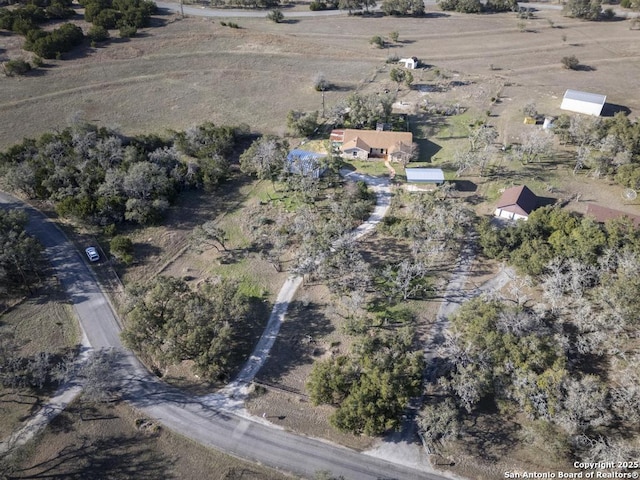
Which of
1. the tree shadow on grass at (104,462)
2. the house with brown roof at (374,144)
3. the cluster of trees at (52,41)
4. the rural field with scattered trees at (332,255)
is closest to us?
the tree shadow on grass at (104,462)

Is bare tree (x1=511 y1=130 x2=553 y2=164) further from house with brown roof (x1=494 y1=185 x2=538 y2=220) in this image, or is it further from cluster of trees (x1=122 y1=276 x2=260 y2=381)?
cluster of trees (x1=122 y1=276 x2=260 y2=381)

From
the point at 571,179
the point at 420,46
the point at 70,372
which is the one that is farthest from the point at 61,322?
the point at 420,46

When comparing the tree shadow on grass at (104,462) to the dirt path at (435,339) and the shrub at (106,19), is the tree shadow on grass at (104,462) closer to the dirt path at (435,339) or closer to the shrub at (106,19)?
the dirt path at (435,339)

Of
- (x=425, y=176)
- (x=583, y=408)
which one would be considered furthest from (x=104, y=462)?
(x=425, y=176)

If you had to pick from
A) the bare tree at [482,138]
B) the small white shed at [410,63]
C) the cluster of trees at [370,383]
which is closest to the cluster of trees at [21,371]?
the cluster of trees at [370,383]

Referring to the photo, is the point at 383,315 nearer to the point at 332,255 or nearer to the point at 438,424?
the point at 332,255

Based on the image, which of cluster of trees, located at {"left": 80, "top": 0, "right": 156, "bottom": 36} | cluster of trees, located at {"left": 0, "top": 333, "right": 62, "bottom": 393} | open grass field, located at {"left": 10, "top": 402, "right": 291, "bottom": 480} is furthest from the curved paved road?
cluster of trees, located at {"left": 80, "top": 0, "right": 156, "bottom": 36}
